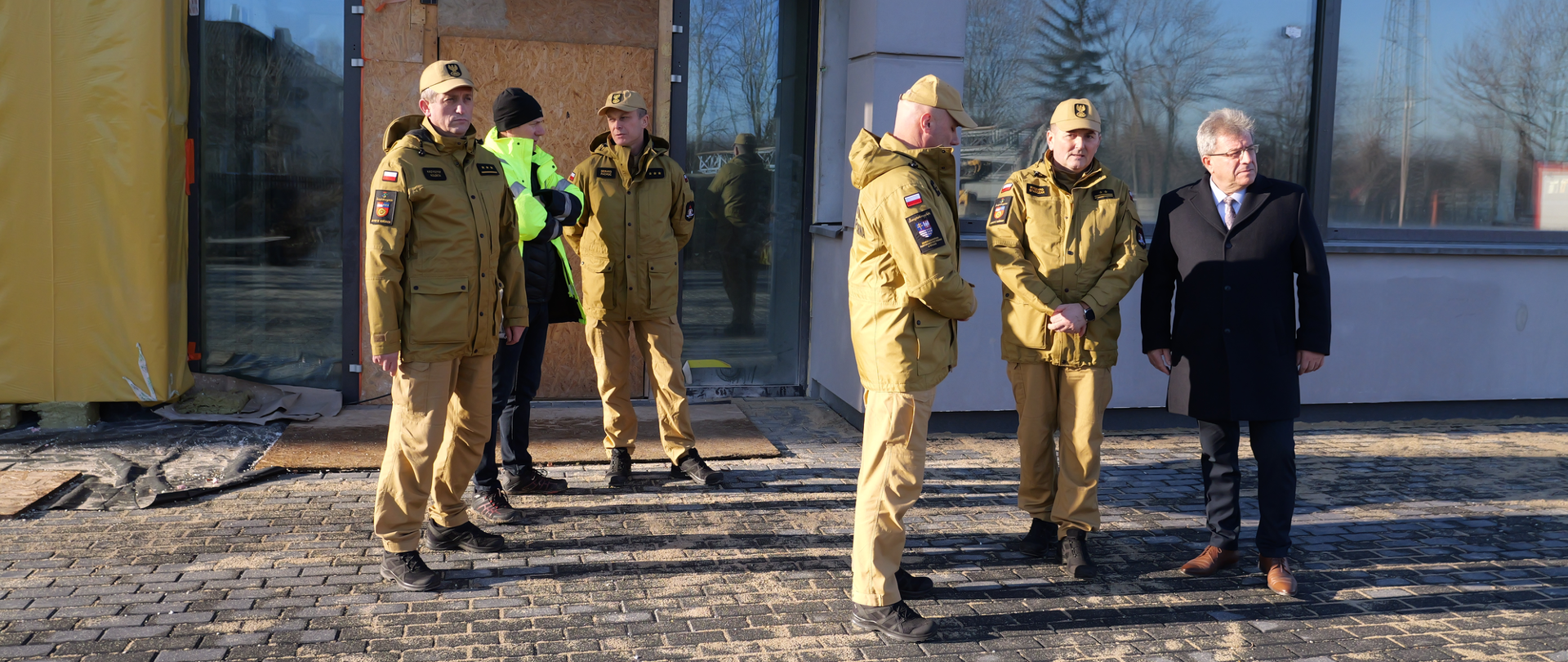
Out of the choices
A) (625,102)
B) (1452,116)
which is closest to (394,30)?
(625,102)

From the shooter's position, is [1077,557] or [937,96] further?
[1077,557]

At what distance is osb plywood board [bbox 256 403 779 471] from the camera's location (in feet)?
20.5

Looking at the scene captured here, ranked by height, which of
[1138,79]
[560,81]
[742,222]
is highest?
[1138,79]

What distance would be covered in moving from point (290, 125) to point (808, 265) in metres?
3.51

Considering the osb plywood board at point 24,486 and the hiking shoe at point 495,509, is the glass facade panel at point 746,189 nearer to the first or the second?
the hiking shoe at point 495,509

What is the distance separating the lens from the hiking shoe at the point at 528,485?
572cm

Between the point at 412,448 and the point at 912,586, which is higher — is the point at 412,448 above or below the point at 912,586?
above

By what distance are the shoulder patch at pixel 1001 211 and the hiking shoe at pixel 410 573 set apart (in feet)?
8.54

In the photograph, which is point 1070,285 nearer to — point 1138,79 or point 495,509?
point 495,509

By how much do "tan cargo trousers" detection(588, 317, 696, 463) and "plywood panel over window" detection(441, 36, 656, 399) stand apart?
1505 millimetres

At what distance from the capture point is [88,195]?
6.78m

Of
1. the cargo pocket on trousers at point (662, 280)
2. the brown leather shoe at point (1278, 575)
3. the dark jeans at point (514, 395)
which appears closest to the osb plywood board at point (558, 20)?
the cargo pocket on trousers at point (662, 280)

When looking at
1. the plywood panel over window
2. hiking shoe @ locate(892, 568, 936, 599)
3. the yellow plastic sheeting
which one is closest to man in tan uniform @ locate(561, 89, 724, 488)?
the plywood panel over window

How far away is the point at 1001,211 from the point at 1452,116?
5300 mm
